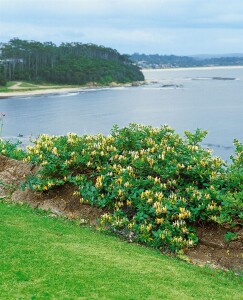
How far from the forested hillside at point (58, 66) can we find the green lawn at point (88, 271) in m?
105

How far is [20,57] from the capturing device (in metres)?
127

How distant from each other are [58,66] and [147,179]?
12205 cm

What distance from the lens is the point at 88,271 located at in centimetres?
663

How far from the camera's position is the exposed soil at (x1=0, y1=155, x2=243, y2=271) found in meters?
8.75

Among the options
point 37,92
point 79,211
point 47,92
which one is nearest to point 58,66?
point 47,92

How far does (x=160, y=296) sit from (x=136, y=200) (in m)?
3.64

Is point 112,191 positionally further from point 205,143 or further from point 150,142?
point 205,143

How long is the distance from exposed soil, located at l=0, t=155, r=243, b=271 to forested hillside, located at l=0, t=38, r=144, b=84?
101177 millimetres

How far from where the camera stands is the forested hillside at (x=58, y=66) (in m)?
122

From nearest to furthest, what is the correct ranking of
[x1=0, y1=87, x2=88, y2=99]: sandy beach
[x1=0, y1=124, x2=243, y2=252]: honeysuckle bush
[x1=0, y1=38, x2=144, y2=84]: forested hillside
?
[x1=0, y1=124, x2=243, y2=252]: honeysuckle bush → [x1=0, y1=87, x2=88, y2=99]: sandy beach → [x1=0, y1=38, x2=144, y2=84]: forested hillside

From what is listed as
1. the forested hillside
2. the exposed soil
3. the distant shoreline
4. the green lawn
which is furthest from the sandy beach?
the green lawn

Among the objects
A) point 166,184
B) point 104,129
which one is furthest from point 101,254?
point 104,129

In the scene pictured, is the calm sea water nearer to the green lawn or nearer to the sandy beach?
the sandy beach

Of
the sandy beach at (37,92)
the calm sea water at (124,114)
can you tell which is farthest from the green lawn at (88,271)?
the sandy beach at (37,92)
